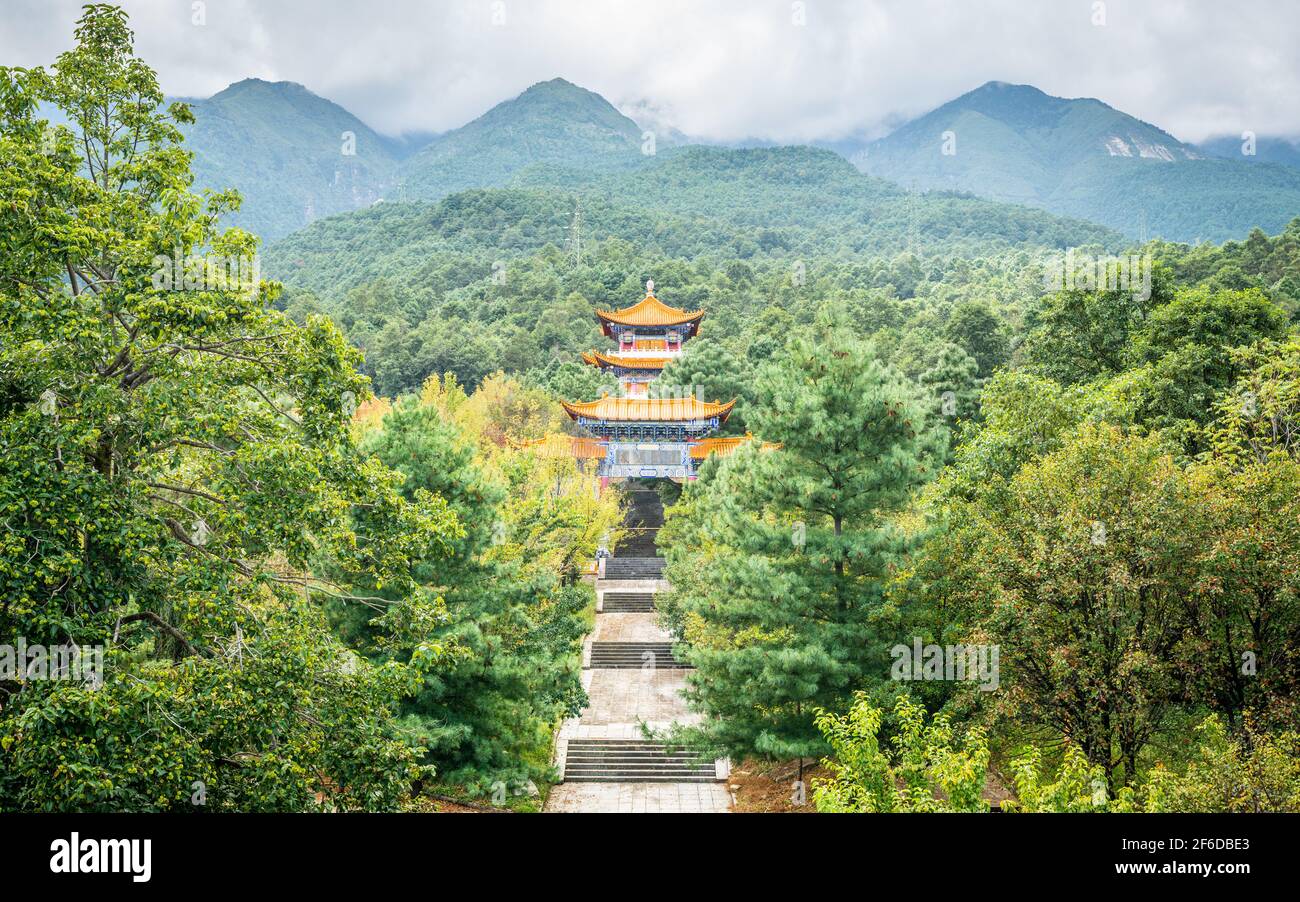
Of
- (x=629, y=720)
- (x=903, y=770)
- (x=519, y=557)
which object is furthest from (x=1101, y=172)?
(x=903, y=770)

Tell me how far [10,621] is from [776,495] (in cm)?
952

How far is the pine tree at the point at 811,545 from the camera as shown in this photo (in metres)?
12.9

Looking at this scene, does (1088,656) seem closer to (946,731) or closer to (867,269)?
(946,731)

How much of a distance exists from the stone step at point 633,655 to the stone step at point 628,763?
4.74m

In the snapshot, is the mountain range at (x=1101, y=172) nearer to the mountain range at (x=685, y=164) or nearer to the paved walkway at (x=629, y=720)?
the mountain range at (x=685, y=164)

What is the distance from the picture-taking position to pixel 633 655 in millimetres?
22875

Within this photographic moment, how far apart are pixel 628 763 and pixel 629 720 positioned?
174 centimetres

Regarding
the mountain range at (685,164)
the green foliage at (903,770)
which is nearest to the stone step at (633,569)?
the green foliage at (903,770)

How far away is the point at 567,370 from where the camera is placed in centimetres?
4191

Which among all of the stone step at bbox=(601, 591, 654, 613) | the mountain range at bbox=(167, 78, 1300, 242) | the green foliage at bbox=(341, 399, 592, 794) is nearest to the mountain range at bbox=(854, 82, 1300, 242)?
the mountain range at bbox=(167, 78, 1300, 242)

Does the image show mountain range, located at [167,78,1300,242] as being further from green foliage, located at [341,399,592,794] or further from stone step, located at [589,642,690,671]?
green foliage, located at [341,399,592,794]

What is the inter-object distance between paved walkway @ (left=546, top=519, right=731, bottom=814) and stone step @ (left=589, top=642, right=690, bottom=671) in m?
0.20

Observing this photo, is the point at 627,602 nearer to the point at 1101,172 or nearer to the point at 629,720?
the point at 629,720
